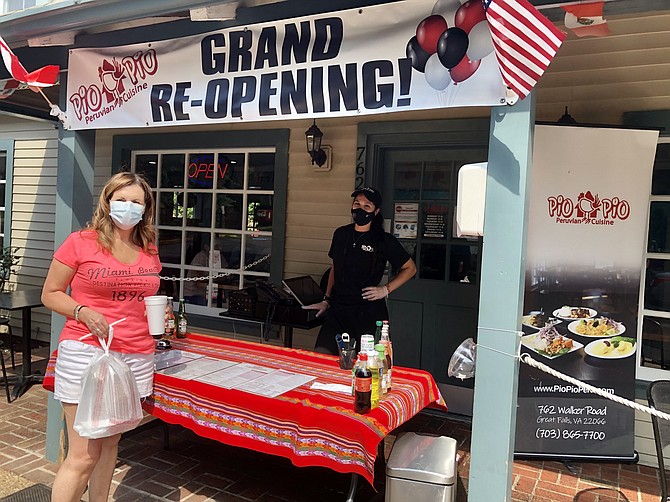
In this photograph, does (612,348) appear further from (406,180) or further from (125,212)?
(125,212)

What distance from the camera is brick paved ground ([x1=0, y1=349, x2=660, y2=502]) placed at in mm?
3539

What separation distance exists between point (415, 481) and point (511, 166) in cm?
152

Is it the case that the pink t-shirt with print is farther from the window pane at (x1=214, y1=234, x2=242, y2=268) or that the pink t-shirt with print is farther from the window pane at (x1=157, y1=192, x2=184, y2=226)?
Answer: the window pane at (x1=157, y1=192, x2=184, y2=226)

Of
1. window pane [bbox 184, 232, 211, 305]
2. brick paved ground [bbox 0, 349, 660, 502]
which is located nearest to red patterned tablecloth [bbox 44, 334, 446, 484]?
brick paved ground [bbox 0, 349, 660, 502]

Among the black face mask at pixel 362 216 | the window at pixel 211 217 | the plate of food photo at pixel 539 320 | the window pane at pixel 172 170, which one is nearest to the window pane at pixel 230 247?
the window at pixel 211 217

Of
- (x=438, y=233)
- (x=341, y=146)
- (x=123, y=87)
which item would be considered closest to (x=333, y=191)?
(x=341, y=146)

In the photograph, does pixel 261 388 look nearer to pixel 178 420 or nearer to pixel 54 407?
pixel 178 420

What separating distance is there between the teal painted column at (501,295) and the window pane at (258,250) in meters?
3.70

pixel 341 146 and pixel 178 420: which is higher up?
pixel 341 146

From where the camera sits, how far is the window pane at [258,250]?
5.99m

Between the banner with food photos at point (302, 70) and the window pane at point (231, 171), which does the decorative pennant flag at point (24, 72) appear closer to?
the banner with food photos at point (302, 70)

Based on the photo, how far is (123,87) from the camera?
3.58 metres

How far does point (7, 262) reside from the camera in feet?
25.0

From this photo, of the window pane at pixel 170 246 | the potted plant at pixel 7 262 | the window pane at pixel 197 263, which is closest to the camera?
the window pane at pixel 197 263
